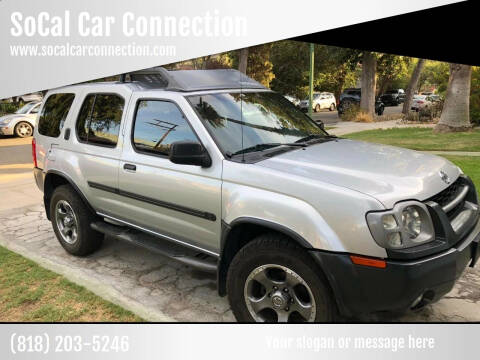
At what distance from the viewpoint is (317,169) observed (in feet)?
8.91

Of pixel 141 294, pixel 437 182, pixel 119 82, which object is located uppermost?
pixel 119 82

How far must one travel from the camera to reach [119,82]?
411 centimetres

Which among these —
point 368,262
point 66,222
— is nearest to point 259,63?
point 66,222

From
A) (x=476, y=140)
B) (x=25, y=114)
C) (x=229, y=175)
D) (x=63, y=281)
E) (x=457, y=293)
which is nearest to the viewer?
(x=229, y=175)

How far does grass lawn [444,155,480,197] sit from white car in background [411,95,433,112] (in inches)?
301

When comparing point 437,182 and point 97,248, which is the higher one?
point 437,182

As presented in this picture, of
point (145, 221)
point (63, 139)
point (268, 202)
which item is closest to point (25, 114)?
point (63, 139)

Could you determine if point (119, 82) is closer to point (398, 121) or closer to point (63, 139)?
point (63, 139)

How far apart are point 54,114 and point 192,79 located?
2.02 meters

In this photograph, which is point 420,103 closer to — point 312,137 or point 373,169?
point 312,137

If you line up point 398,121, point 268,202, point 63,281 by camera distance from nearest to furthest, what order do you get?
1. point 268,202
2. point 63,281
3. point 398,121

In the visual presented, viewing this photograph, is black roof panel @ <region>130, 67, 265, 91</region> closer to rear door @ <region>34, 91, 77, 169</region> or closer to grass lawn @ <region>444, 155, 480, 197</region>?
rear door @ <region>34, 91, 77, 169</region>

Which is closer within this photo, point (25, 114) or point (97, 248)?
point (97, 248)

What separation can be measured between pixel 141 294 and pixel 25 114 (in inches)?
602
